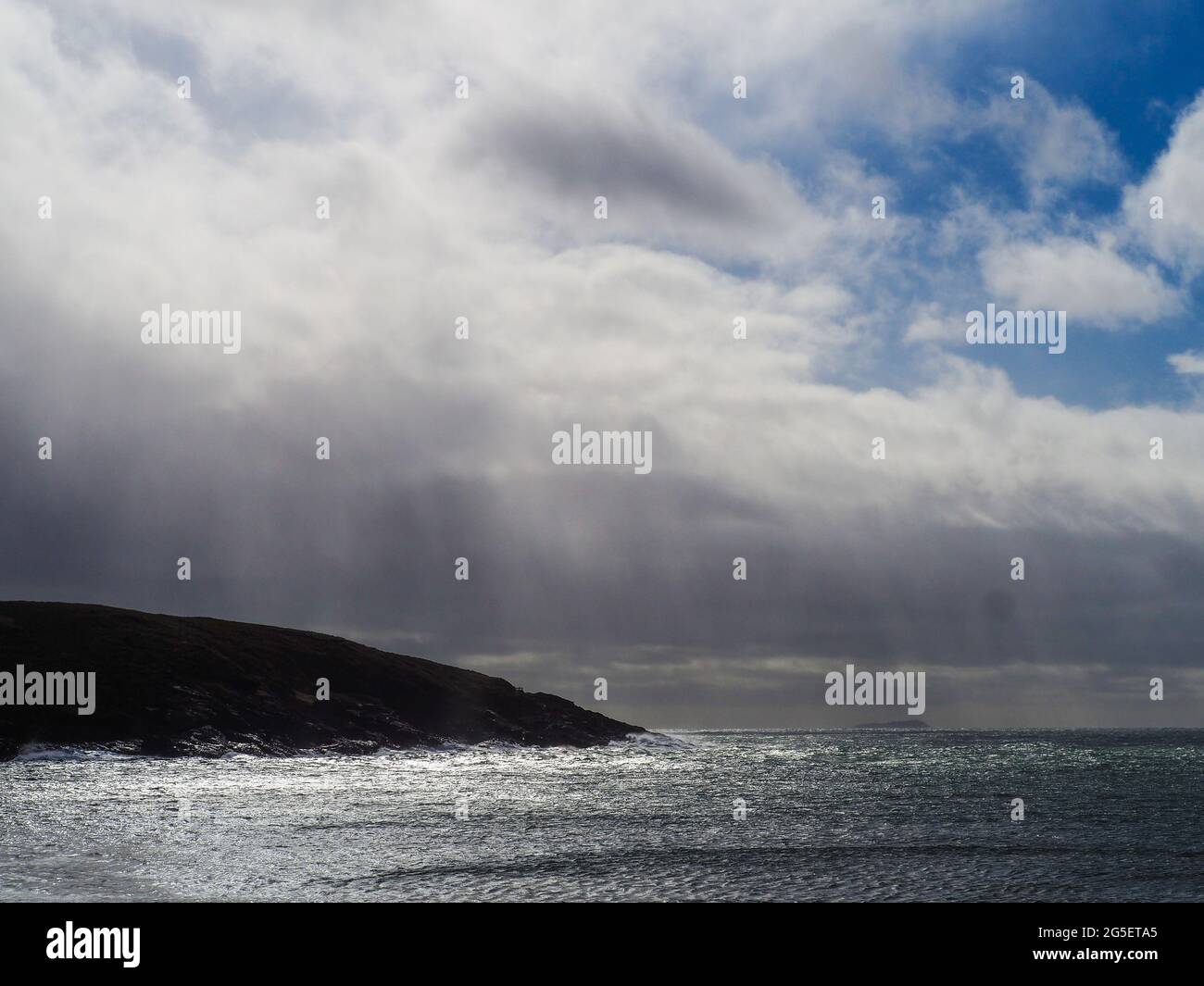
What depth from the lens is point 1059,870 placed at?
1510 inches

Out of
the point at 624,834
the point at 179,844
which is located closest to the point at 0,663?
the point at 179,844

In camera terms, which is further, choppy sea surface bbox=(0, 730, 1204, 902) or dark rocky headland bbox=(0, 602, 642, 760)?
dark rocky headland bbox=(0, 602, 642, 760)

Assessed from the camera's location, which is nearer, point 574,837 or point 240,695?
point 574,837

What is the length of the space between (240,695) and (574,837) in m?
97.4

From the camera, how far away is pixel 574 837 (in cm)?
4678

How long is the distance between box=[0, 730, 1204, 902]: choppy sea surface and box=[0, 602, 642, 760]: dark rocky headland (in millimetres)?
22354

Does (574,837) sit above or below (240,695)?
above

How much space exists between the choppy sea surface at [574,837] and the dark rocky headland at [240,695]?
73.3ft

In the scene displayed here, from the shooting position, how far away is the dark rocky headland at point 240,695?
110000mm

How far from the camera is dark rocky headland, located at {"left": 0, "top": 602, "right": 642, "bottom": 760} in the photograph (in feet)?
361

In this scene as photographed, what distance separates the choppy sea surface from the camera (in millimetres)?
33625
